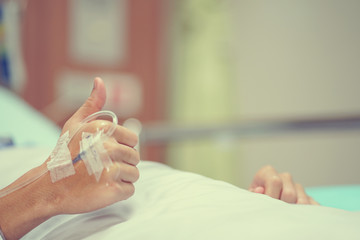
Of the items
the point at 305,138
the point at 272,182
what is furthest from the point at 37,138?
the point at 305,138

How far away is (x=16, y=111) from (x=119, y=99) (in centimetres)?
168

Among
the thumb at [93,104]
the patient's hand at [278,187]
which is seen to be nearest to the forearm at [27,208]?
the thumb at [93,104]

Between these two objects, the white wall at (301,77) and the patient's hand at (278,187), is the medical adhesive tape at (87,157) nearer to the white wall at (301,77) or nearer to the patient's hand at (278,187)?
the patient's hand at (278,187)

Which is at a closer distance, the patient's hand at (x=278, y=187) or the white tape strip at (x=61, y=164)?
the white tape strip at (x=61, y=164)

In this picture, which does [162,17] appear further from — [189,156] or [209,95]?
[189,156]

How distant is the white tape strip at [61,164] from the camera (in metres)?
0.62

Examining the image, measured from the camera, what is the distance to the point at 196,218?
1.72ft

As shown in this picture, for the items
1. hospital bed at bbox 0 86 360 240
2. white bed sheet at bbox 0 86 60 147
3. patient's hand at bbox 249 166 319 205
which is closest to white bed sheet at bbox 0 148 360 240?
hospital bed at bbox 0 86 360 240

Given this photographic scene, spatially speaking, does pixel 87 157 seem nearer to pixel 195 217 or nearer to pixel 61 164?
pixel 61 164

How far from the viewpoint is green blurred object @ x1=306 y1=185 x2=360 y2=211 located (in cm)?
96

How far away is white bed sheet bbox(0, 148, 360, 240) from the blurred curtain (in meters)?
2.40

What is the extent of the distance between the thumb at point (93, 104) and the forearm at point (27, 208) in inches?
4.5

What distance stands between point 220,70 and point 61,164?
2.61m

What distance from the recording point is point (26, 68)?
8.50 ft
